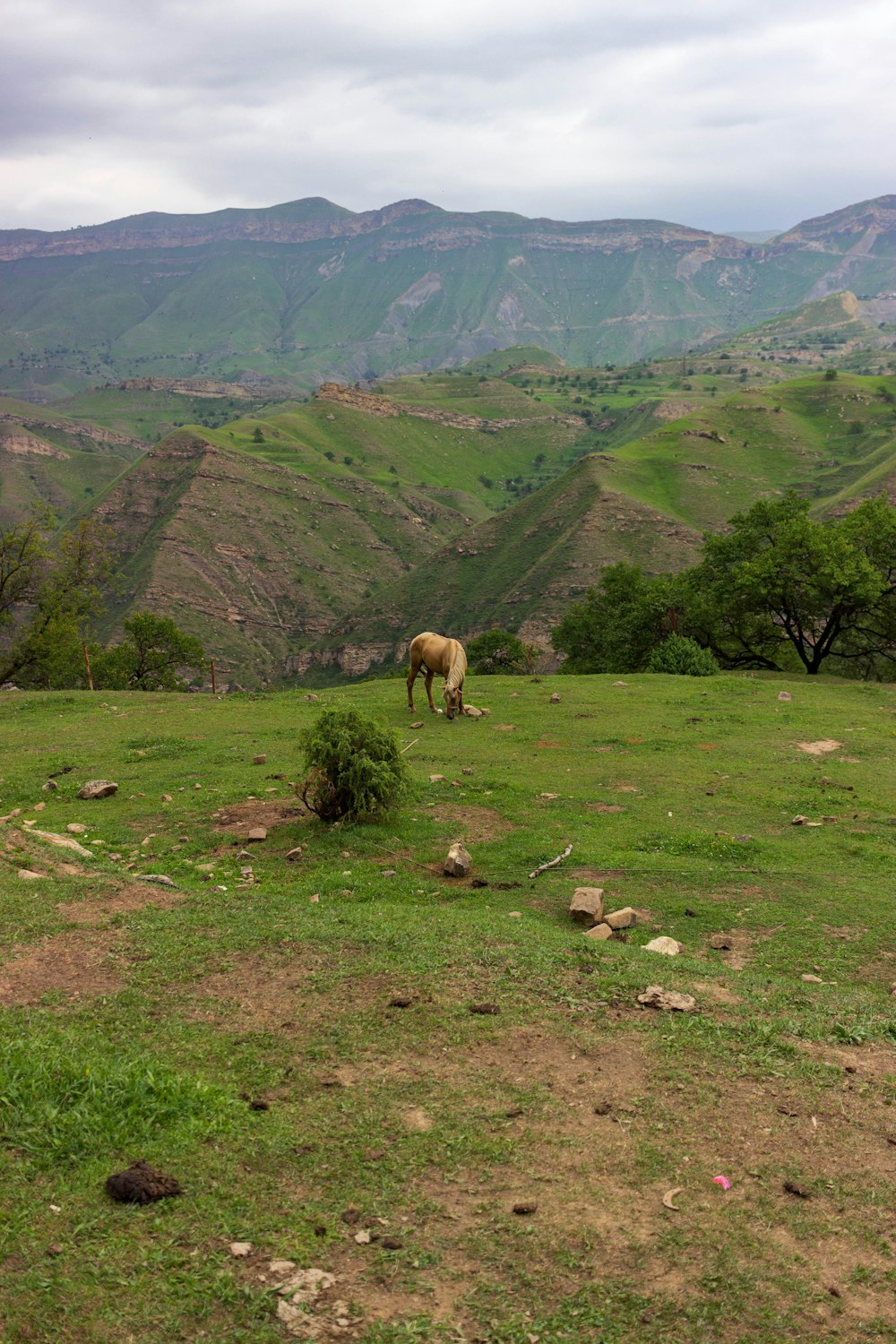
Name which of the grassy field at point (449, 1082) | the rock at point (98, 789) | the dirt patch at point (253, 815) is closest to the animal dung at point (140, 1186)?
the grassy field at point (449, 1082)

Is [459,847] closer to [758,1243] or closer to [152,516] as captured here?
[758,1243]

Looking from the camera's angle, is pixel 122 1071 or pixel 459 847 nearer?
pixel 122 1071

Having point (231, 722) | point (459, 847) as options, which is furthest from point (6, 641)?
point (459, 847)

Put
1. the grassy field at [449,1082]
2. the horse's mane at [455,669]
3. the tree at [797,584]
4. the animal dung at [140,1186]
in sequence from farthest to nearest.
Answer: the tree at [797,584], the horse's mane at [455,669], the animal dung at [140,1186], the grassy field at [449,1082]

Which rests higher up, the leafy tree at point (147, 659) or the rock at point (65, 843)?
the rock at point (65, 843)

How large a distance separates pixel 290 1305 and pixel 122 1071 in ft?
7.75

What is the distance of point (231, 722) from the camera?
2302cm

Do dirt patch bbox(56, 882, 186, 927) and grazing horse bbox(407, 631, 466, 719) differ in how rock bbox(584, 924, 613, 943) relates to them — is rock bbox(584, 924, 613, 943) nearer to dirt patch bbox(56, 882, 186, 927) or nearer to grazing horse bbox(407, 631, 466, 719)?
dirt patch bbox(56, 882, 186, 927)

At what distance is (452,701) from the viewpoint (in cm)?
2170

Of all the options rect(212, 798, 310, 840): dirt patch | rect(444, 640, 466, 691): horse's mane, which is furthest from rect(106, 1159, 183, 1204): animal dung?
rect(444, 640, 466, 691): horse's mane

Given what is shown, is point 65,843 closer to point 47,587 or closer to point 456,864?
point 456,864

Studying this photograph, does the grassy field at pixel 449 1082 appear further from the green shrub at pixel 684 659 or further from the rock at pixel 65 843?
the green shrub at pixel 684 659

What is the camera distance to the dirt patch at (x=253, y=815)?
14.0 meters

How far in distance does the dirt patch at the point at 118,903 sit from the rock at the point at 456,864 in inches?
141
